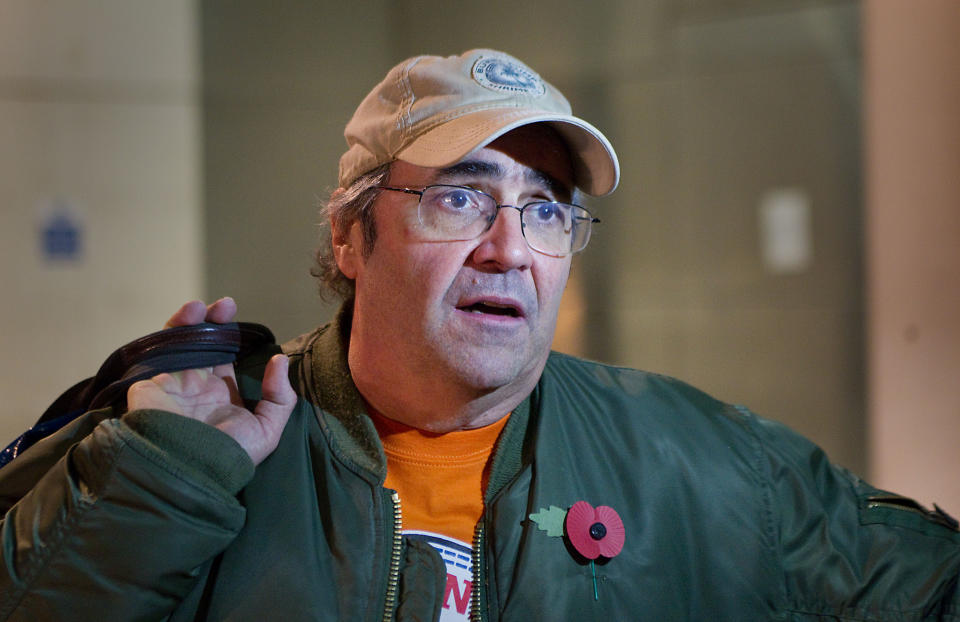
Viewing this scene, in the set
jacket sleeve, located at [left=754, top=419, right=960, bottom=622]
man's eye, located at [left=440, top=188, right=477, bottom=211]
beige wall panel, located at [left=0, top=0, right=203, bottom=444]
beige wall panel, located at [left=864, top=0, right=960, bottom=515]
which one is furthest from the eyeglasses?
beige wall panel, located at [left=0, top=0, right=203, bottom=444]

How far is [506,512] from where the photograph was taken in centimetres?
138

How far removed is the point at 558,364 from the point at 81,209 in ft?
9.25

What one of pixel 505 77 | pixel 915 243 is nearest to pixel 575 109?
pixel 915 243

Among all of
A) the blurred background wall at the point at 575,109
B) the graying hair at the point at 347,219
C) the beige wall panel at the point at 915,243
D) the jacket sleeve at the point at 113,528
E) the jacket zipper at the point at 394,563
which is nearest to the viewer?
the jacket sleeve at the point at 113,528

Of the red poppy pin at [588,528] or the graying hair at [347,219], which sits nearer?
the red poppy pin at [588,528]

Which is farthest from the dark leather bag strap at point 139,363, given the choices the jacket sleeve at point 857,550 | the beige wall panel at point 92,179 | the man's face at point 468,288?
the beige wall panel at point 92,179

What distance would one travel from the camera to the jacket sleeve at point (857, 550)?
141cm

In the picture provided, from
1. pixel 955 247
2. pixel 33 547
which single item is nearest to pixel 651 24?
pixel 955 247

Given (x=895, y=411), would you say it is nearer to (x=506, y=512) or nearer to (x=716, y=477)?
(x=716, y=477)

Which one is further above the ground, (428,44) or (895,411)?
(428,44)

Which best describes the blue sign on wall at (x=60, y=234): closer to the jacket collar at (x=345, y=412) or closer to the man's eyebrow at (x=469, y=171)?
the jacket collar at (x=345, y=412)

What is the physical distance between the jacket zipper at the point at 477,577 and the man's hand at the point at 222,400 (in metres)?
0.39

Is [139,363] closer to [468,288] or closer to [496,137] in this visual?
[468,288]

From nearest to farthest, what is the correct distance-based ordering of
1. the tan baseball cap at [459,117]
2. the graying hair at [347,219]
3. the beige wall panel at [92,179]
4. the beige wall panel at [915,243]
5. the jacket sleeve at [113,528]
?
1. the jacket sleeve at [113,528]
2. the tan baseball cap at [459,117]
3. the graying hair at [347,219]
4. the beige wall panel at [915,243]
5. the beige wall panel at [92,179]
